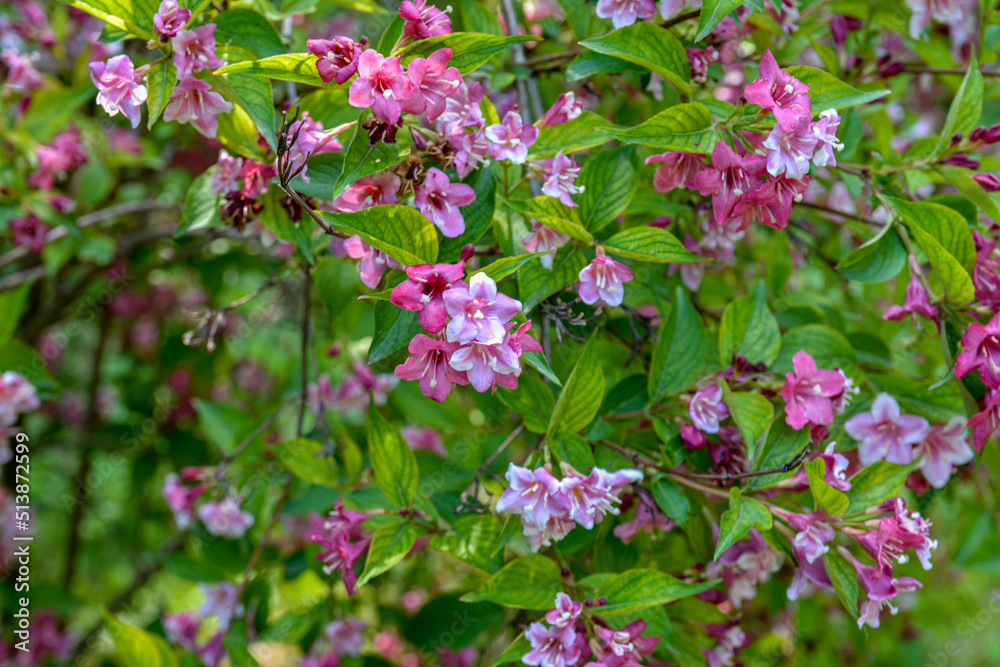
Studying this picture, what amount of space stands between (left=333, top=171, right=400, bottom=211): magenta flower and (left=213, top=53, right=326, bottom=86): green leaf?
141mm

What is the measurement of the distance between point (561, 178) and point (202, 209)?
65 cm

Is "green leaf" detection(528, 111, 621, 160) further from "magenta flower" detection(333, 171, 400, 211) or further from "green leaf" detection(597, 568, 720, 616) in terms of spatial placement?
"green leaf" detection(597, 568, 720, 616)

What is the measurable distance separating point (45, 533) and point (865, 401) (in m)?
4.14

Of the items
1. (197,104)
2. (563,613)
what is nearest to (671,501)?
(563,613)

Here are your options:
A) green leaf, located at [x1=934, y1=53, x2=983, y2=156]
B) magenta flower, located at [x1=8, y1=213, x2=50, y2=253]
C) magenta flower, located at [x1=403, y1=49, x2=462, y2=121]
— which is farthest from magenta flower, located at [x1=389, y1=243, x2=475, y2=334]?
magenta flower, located at [x1=8, y1=213, x2=50, y2=253]

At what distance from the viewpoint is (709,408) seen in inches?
46.2

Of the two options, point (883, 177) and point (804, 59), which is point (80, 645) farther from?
point (804, 59)

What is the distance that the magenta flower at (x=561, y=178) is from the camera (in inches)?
42.6

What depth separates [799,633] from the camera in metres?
1.99

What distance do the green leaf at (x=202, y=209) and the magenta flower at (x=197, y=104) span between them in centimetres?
18

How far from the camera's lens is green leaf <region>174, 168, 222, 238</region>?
1268mm

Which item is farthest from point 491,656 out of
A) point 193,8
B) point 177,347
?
point 193,8

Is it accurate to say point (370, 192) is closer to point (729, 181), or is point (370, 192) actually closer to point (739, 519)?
point (729, 181)

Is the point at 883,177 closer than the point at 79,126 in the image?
Yes
